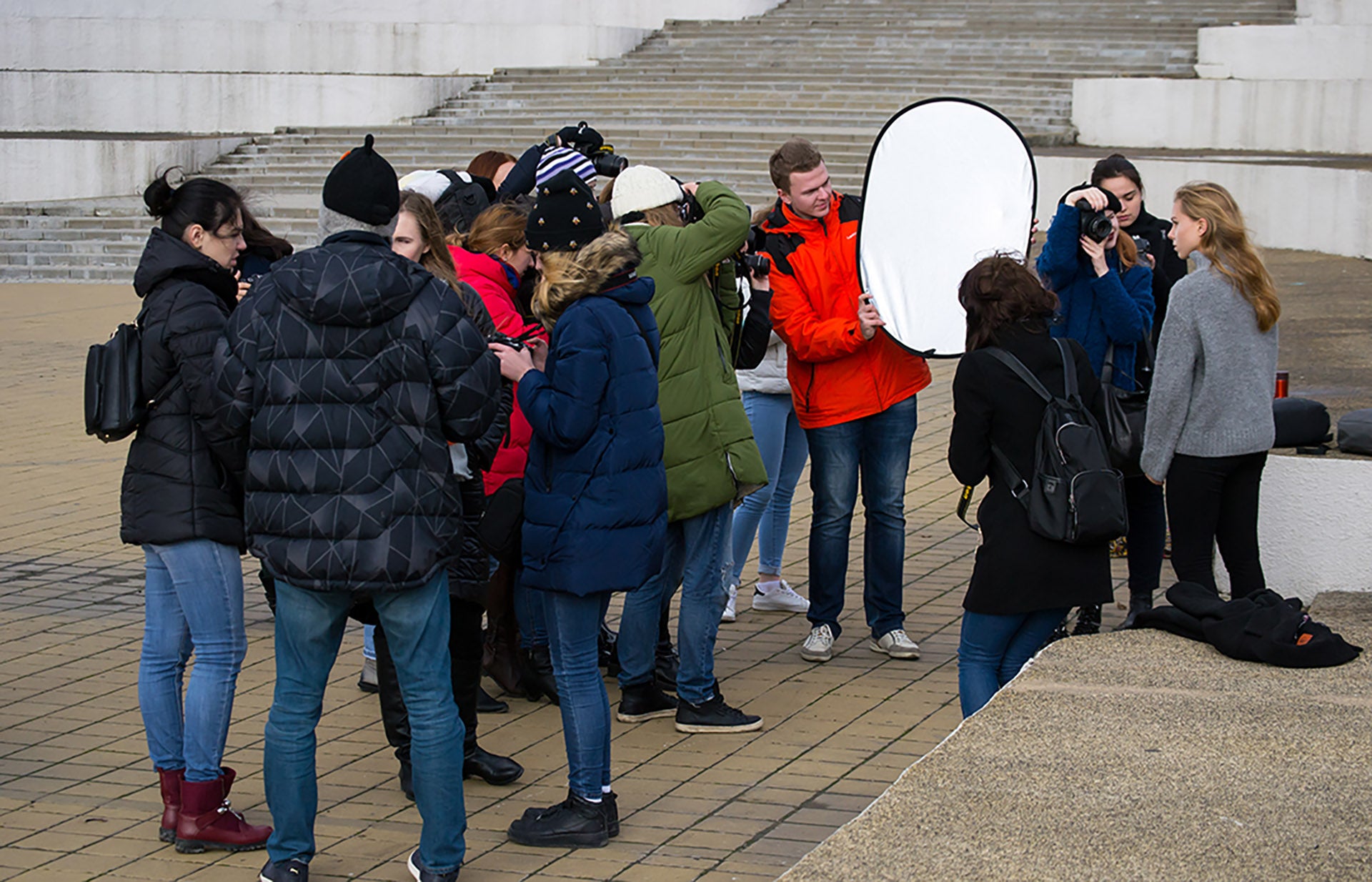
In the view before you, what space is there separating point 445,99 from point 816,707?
23285 millimetres

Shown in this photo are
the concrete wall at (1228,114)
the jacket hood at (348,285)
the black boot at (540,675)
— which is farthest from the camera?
the concrete wall at (1228,114)

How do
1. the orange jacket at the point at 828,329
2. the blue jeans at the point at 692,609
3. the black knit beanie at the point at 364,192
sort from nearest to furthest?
the black knit beanie at the point at 364,192
the blue jeans at the point at 692,609
the orange jacket at the point at 828,329

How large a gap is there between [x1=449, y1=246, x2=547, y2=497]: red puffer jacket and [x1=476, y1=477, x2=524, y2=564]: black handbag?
79 centimetres

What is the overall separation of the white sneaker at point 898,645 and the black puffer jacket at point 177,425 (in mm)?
2752

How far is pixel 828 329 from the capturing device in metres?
6.17

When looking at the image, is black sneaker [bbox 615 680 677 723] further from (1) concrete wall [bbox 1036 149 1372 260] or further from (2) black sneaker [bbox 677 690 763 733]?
(1) concrete wall [bbox 1036 149 1372 260]

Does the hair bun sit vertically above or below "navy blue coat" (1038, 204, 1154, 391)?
above

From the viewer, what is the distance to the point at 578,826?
455cm

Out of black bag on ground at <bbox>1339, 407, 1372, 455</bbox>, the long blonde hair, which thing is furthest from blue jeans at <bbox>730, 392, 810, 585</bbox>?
black bag on ground at <bbox>1339, 407, 1372, 455</bbox>

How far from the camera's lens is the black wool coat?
4.78m

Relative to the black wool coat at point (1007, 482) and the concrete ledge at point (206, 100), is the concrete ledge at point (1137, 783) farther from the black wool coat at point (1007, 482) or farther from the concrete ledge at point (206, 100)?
the concrete ledge at point (206, 100)

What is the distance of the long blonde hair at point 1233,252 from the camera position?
18.3 feet

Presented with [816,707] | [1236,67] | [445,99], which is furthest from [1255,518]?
[445,99]

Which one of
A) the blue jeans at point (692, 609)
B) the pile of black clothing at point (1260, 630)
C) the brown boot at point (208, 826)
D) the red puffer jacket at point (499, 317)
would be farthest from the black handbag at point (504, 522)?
the pile of black clothing at point (1260, 630)
